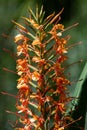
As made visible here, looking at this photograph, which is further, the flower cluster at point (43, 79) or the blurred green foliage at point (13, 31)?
the blurred green foliage at point (13, 31)

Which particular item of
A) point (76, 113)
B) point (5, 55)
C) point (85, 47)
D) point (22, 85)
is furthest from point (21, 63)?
point (5, 55)

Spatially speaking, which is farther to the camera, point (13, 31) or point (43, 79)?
point (13, 31)

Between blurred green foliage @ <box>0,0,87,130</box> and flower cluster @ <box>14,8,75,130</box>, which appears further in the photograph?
blurred green foliage @ <box>0,0,87,130</box>

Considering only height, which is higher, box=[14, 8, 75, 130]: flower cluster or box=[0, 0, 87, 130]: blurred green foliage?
box=[0, 0, 87, 130]: blurred green foliage

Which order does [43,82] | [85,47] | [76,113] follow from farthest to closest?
[85,47] → [76,113] → [43,82]

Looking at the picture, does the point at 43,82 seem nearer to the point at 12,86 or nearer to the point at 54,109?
the point at 54,109

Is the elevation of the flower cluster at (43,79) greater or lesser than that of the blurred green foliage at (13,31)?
lesser

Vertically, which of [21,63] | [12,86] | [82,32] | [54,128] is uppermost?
[82,32]

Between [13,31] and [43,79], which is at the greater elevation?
[13,31]
